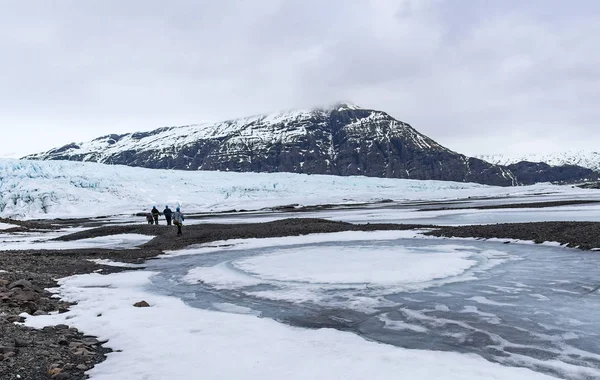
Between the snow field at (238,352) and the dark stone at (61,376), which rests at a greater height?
the dark stone at (61,376)

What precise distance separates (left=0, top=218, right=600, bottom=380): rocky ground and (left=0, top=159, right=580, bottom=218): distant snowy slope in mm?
28813

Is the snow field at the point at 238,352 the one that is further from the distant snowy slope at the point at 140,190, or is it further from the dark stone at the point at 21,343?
the distant snowy slope at the point at 140,190

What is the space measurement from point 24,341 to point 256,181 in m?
83.5

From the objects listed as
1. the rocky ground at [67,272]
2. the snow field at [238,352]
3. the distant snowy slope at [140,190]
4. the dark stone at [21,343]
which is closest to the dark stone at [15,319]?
the rocky ground at [67,272]

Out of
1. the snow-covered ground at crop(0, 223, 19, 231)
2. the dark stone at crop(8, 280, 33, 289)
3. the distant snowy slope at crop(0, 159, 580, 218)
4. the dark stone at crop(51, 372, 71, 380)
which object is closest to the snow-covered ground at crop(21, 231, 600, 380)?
the dark stone at crop(51, 372, 71, 380)

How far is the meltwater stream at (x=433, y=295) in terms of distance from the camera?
23.0 ft

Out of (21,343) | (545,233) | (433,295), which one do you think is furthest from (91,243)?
(545,233)

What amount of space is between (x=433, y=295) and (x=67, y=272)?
11696mm

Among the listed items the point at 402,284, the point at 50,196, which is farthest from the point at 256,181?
the point at 402,284

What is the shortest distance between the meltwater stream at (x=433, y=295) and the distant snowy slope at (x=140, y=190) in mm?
52975

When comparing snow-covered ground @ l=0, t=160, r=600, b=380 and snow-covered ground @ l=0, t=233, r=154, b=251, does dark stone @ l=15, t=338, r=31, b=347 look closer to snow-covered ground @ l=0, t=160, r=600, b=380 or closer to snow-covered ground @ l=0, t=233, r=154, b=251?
snow-covered ground @ l=0, t=160, r=600, b=380

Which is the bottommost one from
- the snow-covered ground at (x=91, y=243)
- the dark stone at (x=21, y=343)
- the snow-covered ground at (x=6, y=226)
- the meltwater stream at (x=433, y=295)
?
the snow-covered ground at (x=6, y=226)

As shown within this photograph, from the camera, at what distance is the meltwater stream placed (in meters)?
7.01

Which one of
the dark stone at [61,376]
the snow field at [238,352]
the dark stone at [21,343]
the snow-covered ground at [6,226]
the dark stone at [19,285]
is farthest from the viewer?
the snow-covered ground at [6,226]
